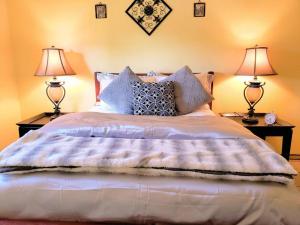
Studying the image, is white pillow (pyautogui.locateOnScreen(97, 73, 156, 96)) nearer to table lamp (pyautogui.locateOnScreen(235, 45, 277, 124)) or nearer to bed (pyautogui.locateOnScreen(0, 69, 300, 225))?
table lamp (pyautogui.locateOnScreen(235, 45, 277, 124))

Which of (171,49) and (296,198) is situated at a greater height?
(171,49)

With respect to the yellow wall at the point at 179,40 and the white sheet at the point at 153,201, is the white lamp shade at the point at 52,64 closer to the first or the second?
the yellow wall at the point at 179,40

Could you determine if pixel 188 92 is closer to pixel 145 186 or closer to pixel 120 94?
pixel 120 94

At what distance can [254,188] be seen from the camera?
109 cm

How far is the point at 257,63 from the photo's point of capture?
2654mm


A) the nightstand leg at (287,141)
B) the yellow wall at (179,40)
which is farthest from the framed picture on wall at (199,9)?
the nightstand leg at (287,141)

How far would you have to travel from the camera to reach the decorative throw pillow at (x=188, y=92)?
8.04 feet

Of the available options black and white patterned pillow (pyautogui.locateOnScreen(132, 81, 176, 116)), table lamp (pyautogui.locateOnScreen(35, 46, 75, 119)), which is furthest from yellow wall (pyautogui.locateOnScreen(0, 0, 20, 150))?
black and white patterned pillow (pyautogui.locateOnScreen(132, 81, 176, 116))

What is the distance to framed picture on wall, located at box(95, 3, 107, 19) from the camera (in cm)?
292

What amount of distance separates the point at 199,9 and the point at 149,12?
0.56m

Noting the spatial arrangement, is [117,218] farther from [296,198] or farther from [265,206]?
[296,198]

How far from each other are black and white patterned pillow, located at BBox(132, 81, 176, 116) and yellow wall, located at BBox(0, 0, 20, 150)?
64.2 inches

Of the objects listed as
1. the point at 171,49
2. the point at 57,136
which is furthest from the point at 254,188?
the point at 171,49

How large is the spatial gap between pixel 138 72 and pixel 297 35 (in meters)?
1.84
